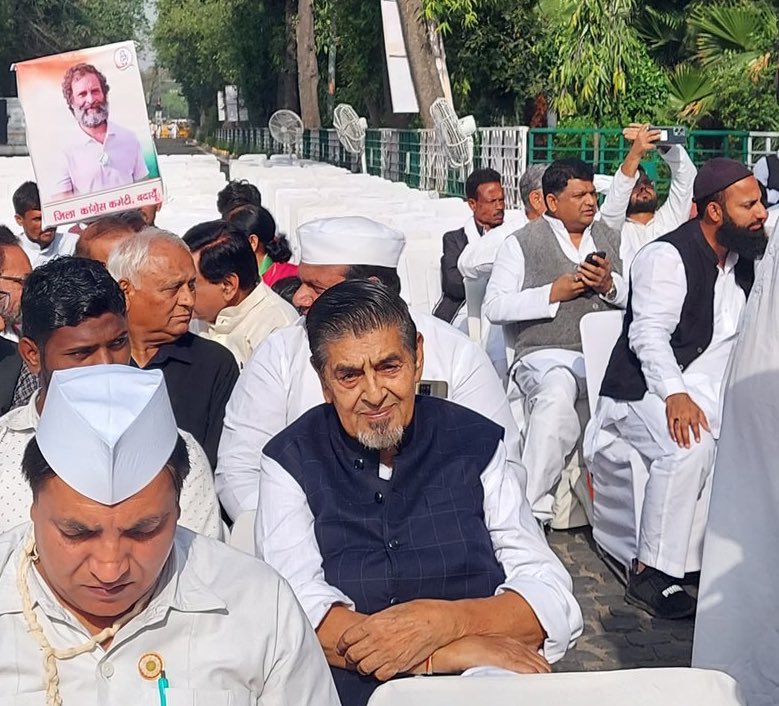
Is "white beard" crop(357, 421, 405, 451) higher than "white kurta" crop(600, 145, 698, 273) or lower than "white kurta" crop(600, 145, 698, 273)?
higher

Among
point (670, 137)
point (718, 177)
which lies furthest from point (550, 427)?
point (670, 137)

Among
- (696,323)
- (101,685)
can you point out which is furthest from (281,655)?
(696,323)

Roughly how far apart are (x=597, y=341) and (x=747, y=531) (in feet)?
8.64

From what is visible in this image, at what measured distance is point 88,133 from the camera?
7246mm

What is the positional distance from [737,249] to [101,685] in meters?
4.01

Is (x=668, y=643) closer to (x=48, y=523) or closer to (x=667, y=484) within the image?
(x=667, y=484)

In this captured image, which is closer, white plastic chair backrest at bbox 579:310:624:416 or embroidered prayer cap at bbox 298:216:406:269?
embroidered prayer cap at bbox 298:216:406:269

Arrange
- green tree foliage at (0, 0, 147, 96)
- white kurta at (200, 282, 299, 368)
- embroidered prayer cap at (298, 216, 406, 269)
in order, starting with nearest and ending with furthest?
embroidered prayer cap at (298, 216, 406, 269) < white kurta at (200, 282, 299, 368) < green tree foliage at (0, 0, 147, 96)

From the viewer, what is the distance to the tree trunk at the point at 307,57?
33281mm

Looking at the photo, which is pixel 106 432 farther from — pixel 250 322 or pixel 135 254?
pixel 250 322

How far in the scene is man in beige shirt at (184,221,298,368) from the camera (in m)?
5.49

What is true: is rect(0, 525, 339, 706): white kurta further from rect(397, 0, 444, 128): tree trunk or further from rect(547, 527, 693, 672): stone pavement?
rect(397, 0, 444, 128): tree trunk

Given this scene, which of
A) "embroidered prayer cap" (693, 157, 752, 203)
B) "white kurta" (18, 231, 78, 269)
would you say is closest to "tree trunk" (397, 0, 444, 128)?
"white kurta" (18, 231, 78, 269)

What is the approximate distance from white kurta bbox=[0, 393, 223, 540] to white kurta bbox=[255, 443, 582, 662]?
0.18 m
